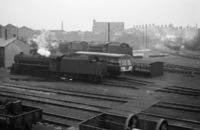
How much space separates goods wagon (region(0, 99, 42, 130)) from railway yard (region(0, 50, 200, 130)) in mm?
986

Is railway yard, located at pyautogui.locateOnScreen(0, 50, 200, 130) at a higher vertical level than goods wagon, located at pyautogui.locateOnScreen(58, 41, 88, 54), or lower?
lower

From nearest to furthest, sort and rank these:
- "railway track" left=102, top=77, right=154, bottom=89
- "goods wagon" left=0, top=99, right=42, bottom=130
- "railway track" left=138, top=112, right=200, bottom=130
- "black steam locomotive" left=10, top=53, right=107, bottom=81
Answer: "goods wagon" left=0, top=99, right=42, bottom=130
"railway track" left=138, top=112, right=200, bottom=130
"railway track" left=102, top=77, right=154, bottom=89
"black steam locomotive" left=10, top=53, right=107, bottom=81

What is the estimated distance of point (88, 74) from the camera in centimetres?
2083

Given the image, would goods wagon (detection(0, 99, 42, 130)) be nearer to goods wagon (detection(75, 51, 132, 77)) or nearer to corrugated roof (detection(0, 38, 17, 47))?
goods wagon (detection(75, 51, 132, 77))

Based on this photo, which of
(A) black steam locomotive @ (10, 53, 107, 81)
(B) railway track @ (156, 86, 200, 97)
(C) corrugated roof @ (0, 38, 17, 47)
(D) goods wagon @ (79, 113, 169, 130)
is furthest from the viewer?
(C) corrugated roof @ (0, 38, 17, 47)

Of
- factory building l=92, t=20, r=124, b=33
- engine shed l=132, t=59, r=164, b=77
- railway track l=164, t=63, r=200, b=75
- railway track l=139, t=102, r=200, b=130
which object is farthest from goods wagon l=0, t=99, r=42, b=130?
factory building l=92, t=20, r=124, b=33

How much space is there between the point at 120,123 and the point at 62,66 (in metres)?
14.2

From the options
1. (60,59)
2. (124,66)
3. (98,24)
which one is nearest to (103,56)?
(124,66)

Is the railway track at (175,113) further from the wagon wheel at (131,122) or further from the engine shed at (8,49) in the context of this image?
the engine shed at (8,49)

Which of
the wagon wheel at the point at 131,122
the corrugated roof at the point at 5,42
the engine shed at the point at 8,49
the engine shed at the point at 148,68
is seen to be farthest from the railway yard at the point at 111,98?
the corrugated roof at the point at 5,42

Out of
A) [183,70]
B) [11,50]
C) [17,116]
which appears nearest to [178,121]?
[17,116]

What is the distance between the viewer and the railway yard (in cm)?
1182

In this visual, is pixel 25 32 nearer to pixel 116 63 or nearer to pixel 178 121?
pixel 116 63

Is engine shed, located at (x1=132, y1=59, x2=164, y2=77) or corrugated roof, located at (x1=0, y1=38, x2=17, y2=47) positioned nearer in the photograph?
engine shed, located at (x1=132, y1=59, x2=164, y2=77)
